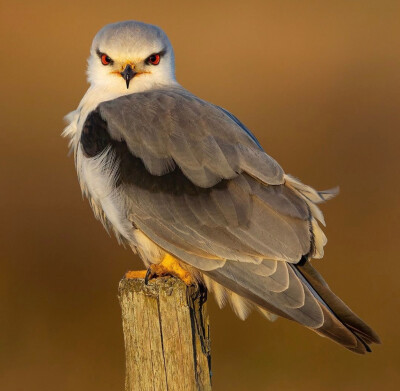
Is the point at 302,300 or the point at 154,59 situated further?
the point at 154,59

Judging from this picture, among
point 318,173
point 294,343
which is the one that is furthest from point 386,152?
point 294,343

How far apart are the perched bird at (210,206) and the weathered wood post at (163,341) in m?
0.39

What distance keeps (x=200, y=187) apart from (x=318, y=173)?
5377 millimetres

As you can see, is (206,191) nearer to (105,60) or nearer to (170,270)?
(170,270)

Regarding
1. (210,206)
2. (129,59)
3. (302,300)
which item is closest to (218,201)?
(210,206)

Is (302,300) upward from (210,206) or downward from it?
downward

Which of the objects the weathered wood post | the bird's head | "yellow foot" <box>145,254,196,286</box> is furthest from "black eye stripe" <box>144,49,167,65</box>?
the weathered wood post

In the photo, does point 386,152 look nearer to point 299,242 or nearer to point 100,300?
point 100,300

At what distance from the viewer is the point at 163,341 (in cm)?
455

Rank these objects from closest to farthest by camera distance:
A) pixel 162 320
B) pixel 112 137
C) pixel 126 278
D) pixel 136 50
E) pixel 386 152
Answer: pixel 162 320 → pixel 126 278 → pixel 112 137 → pixel 136 50 → pixel 386 152

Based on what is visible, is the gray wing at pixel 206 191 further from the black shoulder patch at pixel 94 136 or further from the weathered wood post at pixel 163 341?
the weathered wood post at pixel 163 341

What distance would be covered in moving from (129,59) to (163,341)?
7.52ft

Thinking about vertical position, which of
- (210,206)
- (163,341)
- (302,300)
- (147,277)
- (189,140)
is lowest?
(163,341)

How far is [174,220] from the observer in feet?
16.9
